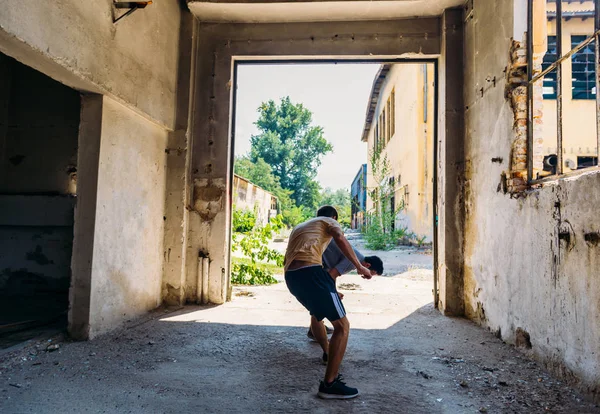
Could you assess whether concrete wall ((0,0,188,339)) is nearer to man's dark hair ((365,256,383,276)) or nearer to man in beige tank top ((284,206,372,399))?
man in beige tank top ((284,206,372,399))

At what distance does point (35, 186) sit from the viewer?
5.83m

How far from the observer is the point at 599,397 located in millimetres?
2729

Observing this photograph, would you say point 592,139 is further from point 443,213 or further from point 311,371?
point 311,371

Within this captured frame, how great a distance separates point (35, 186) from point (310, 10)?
458 centimetres

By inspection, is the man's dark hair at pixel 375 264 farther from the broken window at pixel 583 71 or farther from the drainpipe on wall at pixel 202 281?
the broken window at pixel 583 71

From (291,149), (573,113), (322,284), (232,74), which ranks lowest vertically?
(322,284)

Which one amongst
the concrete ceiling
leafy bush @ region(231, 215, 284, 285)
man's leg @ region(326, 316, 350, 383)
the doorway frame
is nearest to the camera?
man's leg @ region(326, 316, 350, 383)

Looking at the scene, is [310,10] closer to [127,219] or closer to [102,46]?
[102,46]

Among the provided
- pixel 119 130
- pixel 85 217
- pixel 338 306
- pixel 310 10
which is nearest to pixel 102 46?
pixel 119 130

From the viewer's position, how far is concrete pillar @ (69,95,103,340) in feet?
13.3

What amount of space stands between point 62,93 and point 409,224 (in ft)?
40.5

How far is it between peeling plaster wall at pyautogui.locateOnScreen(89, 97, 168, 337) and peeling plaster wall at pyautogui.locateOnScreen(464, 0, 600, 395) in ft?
13.3

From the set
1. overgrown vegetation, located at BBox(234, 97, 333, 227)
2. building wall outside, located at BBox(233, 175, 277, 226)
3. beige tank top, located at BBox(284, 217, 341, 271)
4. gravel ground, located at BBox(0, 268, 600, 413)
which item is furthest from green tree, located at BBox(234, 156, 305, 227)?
beige tank top, located at BBox(284, 217, 341, 271)

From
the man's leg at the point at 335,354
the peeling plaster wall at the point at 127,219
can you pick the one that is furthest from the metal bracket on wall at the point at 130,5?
the man's leg at the point at 335,354
